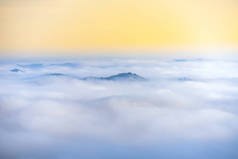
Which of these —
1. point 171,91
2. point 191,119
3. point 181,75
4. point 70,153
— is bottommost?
point 70,153

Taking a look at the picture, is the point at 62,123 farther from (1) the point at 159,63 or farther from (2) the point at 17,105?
(1) the point at 159,63

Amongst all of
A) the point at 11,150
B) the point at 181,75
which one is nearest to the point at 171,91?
the point at 181,75

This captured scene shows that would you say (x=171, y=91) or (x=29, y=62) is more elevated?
(x=29, y=62)

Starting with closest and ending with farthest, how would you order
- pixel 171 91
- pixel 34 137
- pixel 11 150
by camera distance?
pixel 11 150, pixel 34 137, pixel 171 91

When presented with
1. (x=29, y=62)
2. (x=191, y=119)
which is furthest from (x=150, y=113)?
(x=29, y=62)

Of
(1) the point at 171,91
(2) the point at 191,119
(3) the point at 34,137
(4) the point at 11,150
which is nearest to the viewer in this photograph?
(4) the point at 11,150

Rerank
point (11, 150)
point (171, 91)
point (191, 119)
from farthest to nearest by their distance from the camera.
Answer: point (171, 91), point (191, 119), point (11, 150)

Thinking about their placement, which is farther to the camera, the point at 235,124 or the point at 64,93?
the point at 64,93

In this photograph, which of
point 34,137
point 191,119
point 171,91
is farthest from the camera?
point 171,91

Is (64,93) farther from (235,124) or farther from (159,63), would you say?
(235,124)
